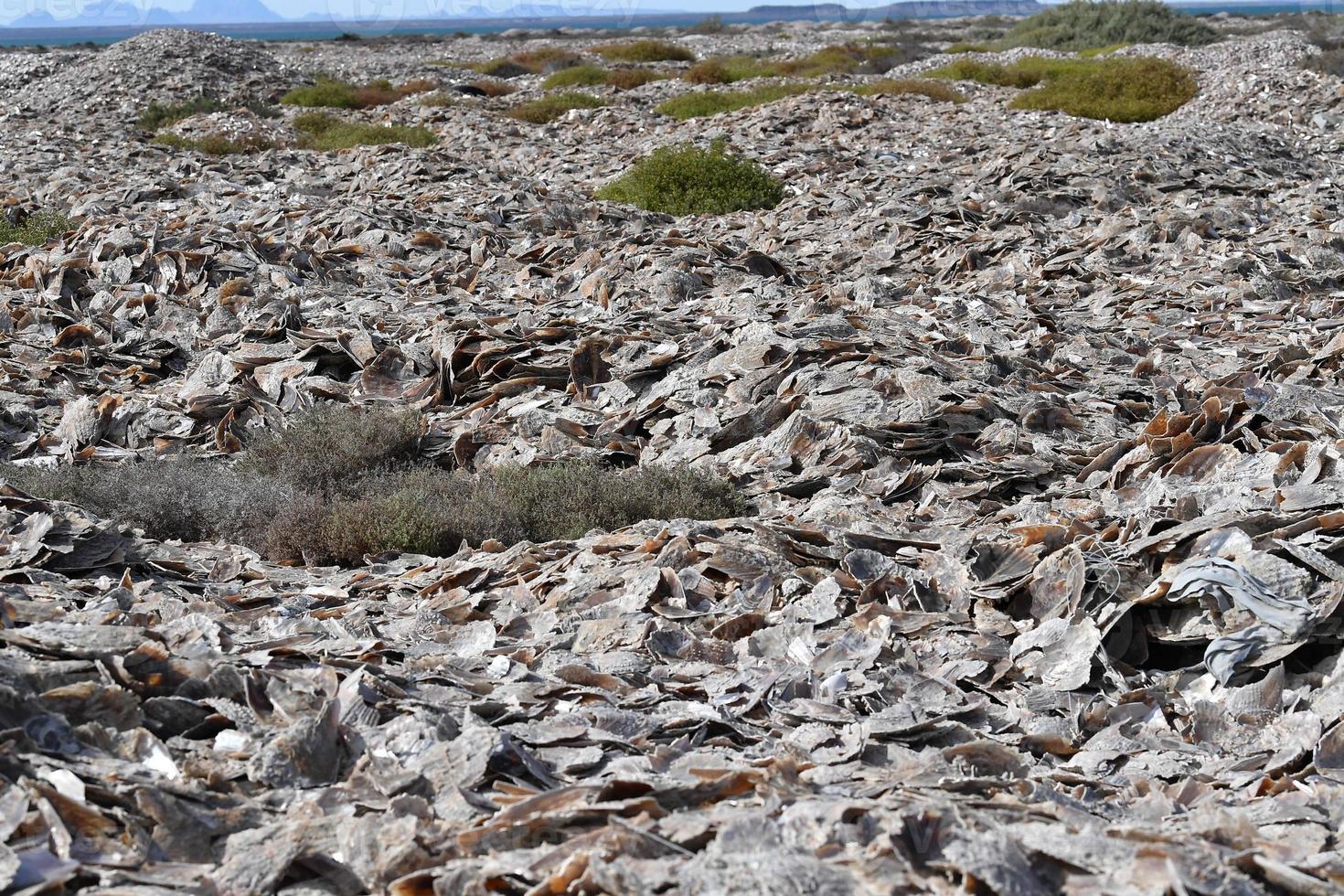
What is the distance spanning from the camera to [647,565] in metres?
4.37

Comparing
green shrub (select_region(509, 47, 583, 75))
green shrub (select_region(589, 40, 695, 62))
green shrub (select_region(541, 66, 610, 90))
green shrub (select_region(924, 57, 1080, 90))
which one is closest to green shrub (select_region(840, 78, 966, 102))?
green shrub (select_region(924, 57, 1080, 90))

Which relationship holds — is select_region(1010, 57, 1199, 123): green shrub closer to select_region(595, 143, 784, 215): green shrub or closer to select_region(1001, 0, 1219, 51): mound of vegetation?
select_region(595, 143, 784, 215): green shrub

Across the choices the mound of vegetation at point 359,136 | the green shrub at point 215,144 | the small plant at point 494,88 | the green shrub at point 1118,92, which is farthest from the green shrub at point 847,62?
the green shrub at point 215,144

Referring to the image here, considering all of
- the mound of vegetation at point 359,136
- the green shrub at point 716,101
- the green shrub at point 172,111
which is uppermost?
the green shrub at point 172,111

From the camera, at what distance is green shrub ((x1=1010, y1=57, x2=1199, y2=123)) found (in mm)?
21500

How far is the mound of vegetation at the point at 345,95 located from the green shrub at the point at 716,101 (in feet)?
21.8

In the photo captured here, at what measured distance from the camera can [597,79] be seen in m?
28.5

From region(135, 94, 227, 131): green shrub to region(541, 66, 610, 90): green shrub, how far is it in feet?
26.0

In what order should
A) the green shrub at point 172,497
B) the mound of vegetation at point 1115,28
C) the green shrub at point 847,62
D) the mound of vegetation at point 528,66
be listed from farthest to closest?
the mound of vegetation at point 1115,28 < the mound of vegetation at point 528,66 < the green shrub at point 847,62 < the green shrub at point 172,497

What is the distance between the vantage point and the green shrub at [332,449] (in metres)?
5.98

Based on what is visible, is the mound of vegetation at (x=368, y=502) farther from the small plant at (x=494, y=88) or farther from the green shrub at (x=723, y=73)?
the green shrub at (x=723, y=73)

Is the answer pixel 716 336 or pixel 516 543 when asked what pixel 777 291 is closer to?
pixel 716 336

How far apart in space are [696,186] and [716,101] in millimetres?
9956

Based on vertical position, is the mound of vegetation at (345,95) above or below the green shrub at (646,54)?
below
